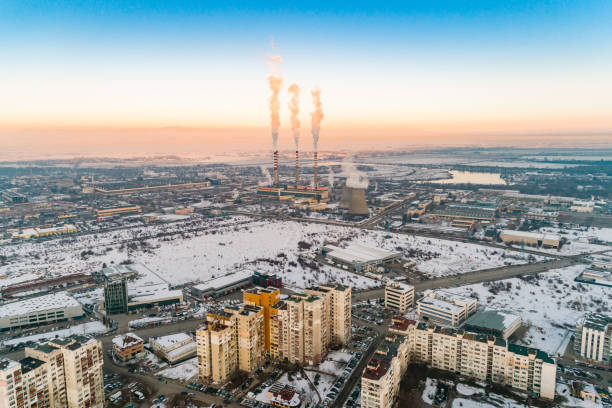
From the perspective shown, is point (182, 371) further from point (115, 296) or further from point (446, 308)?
point (446, 308)

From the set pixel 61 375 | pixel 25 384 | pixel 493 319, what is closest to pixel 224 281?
pixel 61 375

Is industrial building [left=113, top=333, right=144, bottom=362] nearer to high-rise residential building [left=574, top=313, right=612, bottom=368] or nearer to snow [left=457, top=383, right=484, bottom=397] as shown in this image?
snow [left=457, top=383, right=484, bottom=397]

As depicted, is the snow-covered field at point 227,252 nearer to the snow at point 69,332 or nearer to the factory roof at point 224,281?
the factory roof at point 224,281

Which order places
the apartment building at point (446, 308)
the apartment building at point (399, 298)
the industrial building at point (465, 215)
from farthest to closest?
1. the industrial building at point (465, 215)
2. the apartment building at point (399, 298)
3. the apartment building at point (446, 308)

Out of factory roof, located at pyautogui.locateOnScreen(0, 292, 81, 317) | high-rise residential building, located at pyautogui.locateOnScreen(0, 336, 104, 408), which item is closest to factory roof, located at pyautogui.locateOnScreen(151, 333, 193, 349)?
high-rise residential building, located at pyautogui.locateOnScreen(0, 336, 104, 408)

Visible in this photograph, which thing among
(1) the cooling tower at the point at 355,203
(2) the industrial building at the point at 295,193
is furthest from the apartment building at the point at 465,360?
(2) the industrial building at the point at 295,193

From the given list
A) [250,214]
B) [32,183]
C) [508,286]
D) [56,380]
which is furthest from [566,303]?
[32,183]
